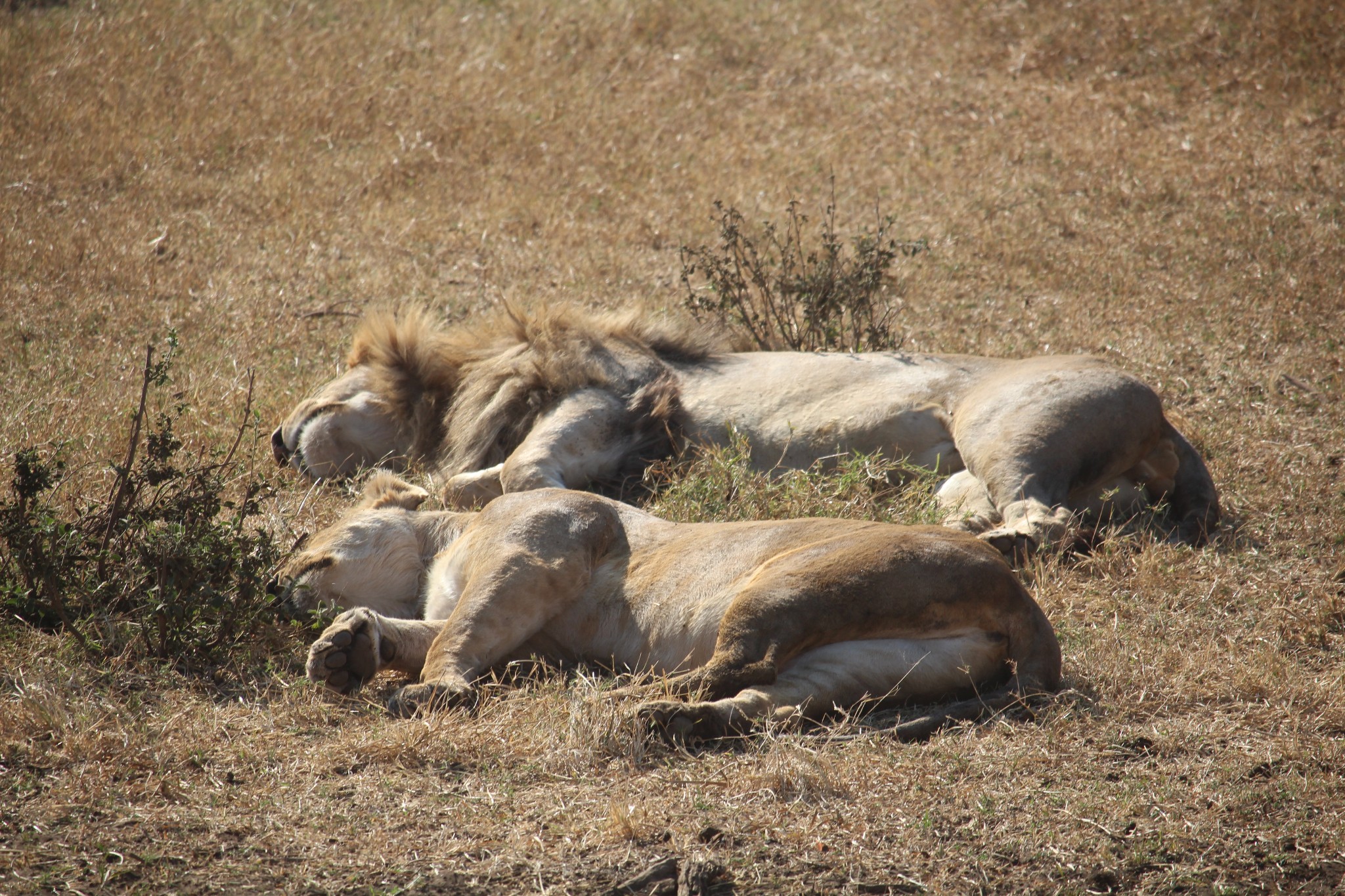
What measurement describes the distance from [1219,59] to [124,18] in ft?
37.8

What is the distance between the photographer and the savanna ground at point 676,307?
3088 mm

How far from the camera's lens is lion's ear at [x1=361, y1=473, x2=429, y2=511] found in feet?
16.1

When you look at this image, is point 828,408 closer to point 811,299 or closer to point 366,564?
point 811,299

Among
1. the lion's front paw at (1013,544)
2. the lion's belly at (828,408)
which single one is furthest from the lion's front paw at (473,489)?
the lion's front paw at (1013,544)

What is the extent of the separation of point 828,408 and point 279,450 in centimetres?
282

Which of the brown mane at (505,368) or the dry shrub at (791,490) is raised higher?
the brown mane at (505,368)

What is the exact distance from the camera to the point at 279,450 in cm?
629

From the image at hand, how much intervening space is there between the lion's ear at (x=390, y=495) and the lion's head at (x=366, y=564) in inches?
0.6

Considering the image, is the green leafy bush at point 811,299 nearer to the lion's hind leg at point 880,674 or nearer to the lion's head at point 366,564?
the lion's head at point 366,564

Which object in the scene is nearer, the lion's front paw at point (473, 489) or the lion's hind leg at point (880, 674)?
the lion's hind leg at point (880, 674)

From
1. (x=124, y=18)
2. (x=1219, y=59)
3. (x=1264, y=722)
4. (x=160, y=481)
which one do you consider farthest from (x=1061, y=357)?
(x=124, y=18)

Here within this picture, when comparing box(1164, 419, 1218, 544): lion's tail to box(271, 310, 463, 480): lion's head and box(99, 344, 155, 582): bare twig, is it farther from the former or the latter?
box(99, 344, 155, 582): bare twig

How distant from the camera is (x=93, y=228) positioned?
924cm

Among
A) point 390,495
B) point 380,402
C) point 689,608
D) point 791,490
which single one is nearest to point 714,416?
point 791,490
